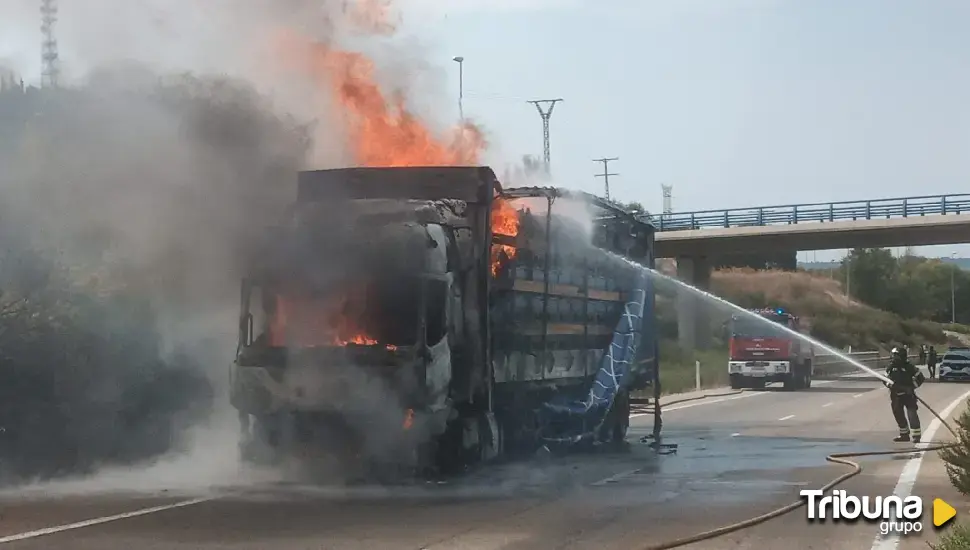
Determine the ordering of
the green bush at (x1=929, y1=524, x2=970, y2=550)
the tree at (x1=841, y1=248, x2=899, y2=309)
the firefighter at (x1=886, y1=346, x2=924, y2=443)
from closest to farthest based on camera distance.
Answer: the green bush at (x1=929, y1=524, x2=970, y2=550), the firefighter at (x1=886, y1=346, x2=924, y2=443), the tree at (x1=841, y1=248, x2=899, y2=309)

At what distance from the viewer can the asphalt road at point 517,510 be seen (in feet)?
35.2

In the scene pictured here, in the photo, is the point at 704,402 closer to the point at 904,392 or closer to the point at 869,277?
the point at 904,392

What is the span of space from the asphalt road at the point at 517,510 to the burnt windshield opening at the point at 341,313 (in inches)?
67.0

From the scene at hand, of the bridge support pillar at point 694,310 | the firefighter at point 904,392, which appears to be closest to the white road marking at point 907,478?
the firefighter at point 904,392

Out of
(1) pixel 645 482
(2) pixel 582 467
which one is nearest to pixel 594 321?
(2) pixel 582 467

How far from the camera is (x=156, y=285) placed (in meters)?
18.0

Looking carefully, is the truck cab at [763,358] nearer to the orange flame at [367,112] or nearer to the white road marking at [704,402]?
the white road marking at [704,402]

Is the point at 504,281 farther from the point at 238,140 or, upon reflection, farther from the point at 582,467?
the point at 238,140

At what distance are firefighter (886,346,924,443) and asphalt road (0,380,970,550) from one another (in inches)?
88.8

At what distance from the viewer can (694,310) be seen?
5934cm

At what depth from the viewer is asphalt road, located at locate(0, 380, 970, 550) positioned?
422 inches

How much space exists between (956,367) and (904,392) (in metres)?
32.3

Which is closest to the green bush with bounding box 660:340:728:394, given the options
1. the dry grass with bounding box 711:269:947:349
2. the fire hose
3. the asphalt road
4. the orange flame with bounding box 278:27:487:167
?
the dry grass with bounding box 711:269:947:349

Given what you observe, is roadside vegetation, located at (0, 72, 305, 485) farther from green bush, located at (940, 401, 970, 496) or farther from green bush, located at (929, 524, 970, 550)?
green bush, located at (929, 524, 970, 550)
